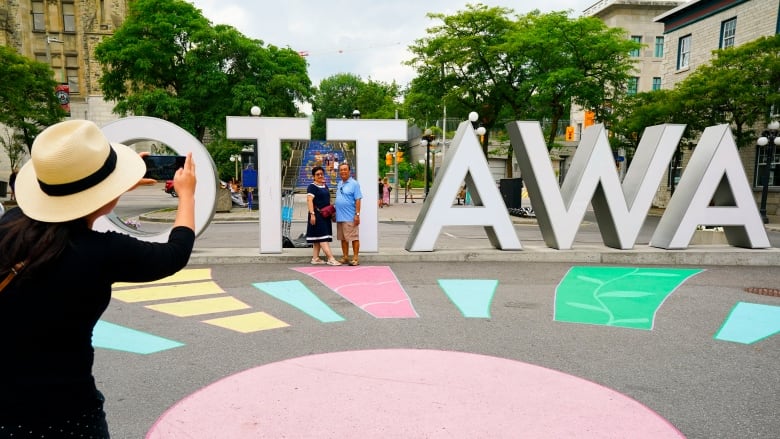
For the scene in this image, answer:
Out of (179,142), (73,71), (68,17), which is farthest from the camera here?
(73,71)

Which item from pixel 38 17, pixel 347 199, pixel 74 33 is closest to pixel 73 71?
pixel 74 33

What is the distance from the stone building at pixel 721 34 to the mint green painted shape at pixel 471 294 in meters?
21.6

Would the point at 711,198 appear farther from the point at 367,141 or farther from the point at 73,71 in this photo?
the point at 73,71

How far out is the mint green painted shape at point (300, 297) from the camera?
641 cm

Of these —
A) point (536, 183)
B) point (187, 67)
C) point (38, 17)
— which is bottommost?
point (536, 183)

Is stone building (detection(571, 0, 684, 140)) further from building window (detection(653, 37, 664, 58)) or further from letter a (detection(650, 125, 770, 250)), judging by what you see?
letter a (detection(650, 125, 770, 250))

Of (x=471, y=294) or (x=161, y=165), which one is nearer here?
(x=471, y=294)

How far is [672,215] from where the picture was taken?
428 inches

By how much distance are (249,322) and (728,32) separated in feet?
100

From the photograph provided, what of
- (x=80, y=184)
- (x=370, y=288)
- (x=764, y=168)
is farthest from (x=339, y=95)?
(x=80, y=184)

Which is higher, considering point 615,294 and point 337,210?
point 337,210

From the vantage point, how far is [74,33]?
47.6 meters

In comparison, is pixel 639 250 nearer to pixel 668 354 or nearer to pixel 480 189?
pixel 480 189

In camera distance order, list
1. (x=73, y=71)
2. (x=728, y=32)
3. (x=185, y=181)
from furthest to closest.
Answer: (x=73, y=71) → (x=728, y=32) → (x=185, y=181)
